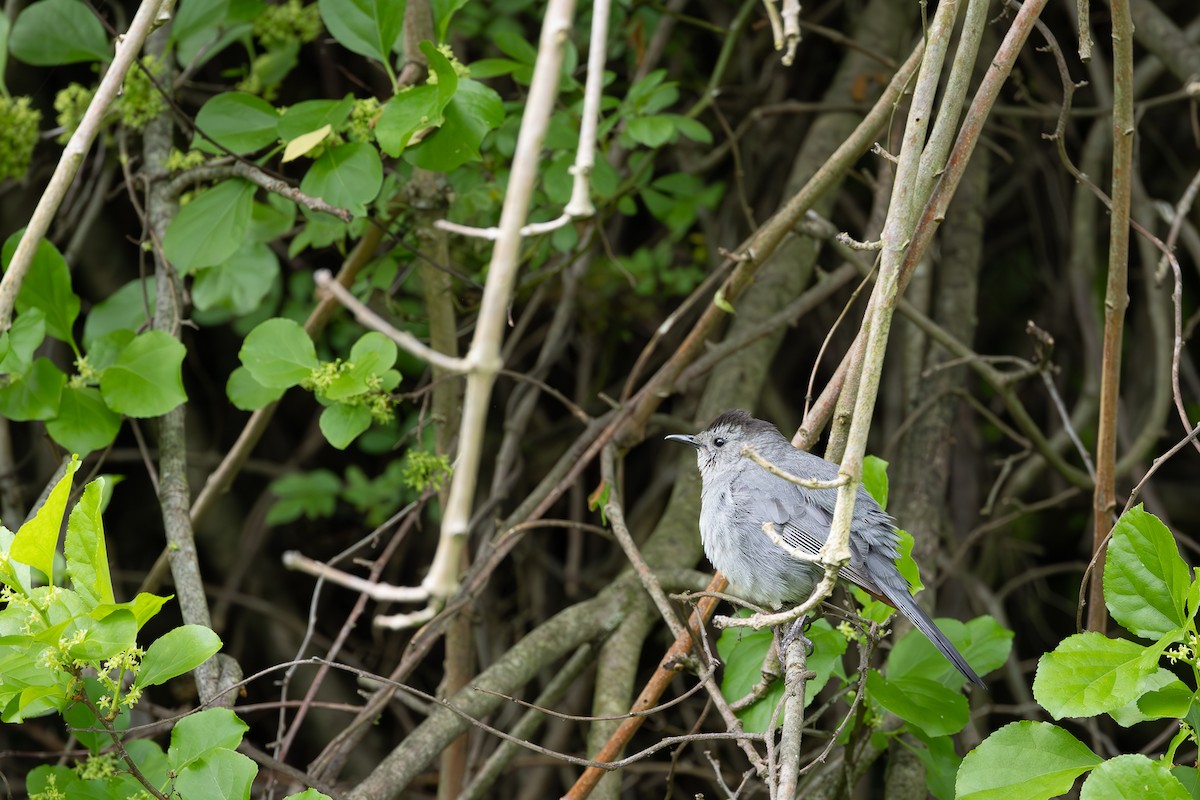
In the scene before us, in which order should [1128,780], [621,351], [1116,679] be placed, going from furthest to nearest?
[621,351]
[1116,679]
[1128,780]

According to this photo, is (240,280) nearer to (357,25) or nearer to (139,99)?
(139,99)

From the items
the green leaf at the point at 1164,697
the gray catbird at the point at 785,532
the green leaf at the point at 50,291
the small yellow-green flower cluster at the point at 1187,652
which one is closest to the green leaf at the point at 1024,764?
the green leaf at the point at 1164,697

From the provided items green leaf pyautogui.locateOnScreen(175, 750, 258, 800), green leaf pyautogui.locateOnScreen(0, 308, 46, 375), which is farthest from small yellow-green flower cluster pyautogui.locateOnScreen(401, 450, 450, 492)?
green leaf pyautogui.locateOnScreen(175, 750, 258, 800)

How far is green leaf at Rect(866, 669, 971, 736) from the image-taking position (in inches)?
100.0

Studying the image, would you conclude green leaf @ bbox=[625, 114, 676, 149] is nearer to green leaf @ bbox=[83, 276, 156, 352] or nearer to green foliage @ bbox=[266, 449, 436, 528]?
green leaf @ bbox=[83, 276, 156, 352]

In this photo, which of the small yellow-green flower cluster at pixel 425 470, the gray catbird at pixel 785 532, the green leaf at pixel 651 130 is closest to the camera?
the gray catbird at pixel 785 532

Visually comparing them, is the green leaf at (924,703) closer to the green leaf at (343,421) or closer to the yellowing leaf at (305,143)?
the green leaf at (343,421)

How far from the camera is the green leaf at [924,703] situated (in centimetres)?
254

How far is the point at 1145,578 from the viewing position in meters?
2.17

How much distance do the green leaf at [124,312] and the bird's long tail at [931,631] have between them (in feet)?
7.21

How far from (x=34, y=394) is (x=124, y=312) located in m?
0.58

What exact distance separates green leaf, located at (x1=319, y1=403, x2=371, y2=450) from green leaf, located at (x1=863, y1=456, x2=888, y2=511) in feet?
4.08

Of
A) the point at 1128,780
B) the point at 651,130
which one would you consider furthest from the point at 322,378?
the point at 1128,780

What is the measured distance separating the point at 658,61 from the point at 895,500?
2123 mm
